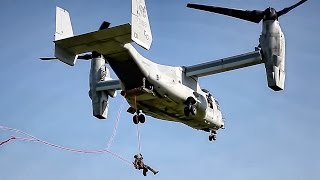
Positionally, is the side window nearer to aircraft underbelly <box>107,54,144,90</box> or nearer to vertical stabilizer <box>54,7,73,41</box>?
aircraft underbelly <box>107,54,144,90</box>

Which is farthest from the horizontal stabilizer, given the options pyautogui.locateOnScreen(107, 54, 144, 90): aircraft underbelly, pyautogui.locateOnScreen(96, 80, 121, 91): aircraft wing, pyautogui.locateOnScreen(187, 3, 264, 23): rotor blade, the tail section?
pyautogui.locateOnScreen(96, 80, 121, 91): aircraft wing

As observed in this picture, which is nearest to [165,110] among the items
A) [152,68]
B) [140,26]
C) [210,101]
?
[152,68]

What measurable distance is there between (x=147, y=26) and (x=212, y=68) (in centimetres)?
719

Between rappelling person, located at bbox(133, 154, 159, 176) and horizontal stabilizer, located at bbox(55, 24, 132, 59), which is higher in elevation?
horizontal stabilizer, located at bbox(55, 24, 132, 59)

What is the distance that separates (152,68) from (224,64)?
4.68 meters

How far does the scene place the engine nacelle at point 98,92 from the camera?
31.0 meters

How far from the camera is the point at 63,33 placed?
24.1 m

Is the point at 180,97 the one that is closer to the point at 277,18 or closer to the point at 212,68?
the point at 212,68

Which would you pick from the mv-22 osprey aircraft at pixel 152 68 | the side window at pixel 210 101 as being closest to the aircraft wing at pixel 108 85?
the mv-22 osprey aircraft at pixel 152 68

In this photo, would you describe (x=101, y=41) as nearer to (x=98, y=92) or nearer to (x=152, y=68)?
(x=152, y=68)

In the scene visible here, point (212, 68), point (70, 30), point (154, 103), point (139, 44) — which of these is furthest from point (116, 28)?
point (212, 68)

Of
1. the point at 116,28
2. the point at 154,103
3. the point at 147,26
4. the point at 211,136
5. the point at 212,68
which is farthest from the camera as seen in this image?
the point at 211,136

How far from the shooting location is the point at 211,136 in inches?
1278

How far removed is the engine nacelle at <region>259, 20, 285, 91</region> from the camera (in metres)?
26.1
